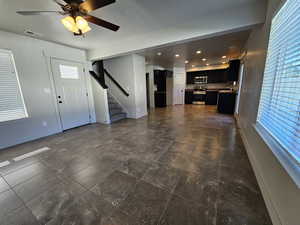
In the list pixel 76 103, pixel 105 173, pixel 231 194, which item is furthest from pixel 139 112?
pixel 231 194

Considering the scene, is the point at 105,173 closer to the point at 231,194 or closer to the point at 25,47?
the point at 231,194

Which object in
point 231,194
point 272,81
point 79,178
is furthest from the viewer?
point 79,178

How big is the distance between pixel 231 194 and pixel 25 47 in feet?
16.6

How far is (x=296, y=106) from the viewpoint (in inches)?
41.0

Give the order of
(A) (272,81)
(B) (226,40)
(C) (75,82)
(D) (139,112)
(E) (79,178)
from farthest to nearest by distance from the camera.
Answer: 1. (D) (139,112)
2. (C) (75,82)
3. (B) (226,40)
4. (E) (79,178)
5. (A) (272,81)

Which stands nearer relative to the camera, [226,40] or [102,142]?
[102,142]

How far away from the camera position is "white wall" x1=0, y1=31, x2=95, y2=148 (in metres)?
2.82

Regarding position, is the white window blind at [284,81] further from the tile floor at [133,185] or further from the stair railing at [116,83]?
the stair railing at [116,83]

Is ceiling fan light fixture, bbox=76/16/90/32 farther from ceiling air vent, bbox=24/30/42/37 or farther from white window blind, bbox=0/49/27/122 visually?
white window blind, bbox=0/49/27/122

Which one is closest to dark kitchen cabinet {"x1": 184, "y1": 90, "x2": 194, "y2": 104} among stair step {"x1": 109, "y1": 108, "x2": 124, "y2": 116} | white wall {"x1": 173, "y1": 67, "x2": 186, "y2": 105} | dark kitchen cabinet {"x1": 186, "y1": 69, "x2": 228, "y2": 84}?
white wall {"x1": 173, "y1": 67, "x2": 186, "y2": 105}

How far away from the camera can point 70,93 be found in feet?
12.9

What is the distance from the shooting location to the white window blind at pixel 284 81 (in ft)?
3.48

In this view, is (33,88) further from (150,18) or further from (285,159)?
(285,159)

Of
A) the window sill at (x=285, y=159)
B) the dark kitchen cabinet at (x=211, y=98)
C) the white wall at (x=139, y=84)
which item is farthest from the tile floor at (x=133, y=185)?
the dark kitchen cabinet at (x=211, y=98)
